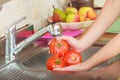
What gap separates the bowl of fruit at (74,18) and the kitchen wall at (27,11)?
2.3 inches

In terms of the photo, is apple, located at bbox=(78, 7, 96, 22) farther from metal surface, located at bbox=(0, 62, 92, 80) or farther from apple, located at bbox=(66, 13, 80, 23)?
metal surface, located at bbox=(0, 62, 92, 80)

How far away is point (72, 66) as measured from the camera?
1201 mm

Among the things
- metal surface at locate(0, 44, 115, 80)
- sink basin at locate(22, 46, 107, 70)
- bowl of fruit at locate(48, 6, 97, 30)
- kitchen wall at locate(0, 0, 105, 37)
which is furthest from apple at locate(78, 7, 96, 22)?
metal surface at locate(0, 44, 115, 80)

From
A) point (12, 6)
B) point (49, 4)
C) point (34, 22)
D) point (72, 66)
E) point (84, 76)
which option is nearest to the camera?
point (84, 76)

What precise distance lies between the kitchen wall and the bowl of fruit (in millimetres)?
57

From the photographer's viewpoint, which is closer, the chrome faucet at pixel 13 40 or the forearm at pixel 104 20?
the chrome faucet at pixel 13 40

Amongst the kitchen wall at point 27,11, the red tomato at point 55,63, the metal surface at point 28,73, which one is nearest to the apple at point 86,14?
the kitchen wall at point 27,11

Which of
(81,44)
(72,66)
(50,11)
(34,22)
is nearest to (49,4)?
(50,11)

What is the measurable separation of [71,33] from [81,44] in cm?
23

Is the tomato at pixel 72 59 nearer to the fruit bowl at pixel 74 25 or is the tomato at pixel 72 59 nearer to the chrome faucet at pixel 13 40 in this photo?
the chrome faucet at pixel 13 40

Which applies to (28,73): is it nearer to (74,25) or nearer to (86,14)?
(74,25)

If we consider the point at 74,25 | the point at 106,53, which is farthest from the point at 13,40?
the point at 74,25

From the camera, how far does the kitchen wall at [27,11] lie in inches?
55.2

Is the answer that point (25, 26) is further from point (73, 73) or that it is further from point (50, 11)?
point (73, 73)
